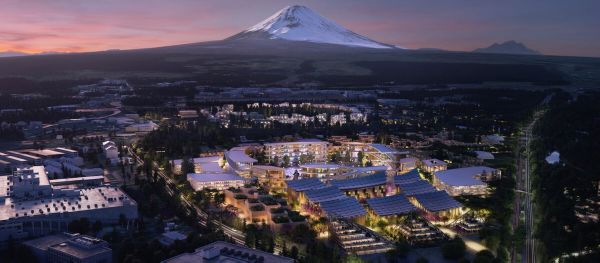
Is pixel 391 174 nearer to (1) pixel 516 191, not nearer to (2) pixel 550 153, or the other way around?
(1) pixel 516 191

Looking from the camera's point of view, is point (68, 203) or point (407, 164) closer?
point (68, 203)

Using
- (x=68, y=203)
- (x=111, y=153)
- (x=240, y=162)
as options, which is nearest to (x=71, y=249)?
(x=68, y=203)

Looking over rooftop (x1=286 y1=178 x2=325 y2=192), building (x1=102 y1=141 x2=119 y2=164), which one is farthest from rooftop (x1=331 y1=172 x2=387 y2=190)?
Result: building (x1=102 y1=141 x2=119 y2=164)

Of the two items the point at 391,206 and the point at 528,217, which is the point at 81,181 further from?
the point at 528,217

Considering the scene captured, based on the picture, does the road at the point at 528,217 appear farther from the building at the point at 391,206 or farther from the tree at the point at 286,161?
the tree at the point at 286,161

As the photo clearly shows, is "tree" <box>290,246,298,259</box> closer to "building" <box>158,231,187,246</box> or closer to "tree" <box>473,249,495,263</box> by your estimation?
"building" <box>158,231,187,246</box>

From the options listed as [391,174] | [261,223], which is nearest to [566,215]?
[391,174]

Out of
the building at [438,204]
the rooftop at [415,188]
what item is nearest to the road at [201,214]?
the building at [438,204]
